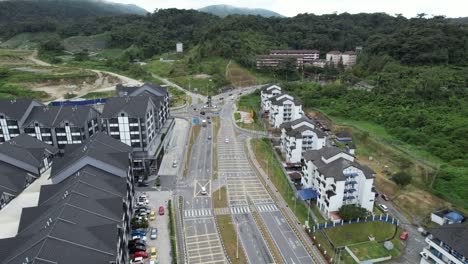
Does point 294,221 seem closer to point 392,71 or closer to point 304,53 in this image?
point 392,71

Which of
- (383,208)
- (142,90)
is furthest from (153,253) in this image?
(142,90)

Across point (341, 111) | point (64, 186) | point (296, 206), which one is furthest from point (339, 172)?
point (341, 111)

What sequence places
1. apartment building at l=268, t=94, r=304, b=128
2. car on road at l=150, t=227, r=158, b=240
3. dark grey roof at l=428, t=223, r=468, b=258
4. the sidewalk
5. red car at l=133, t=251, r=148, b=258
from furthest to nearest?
apartment building at l=268, t=94, r=304, b=128 → car on road at l=150, t=227, r=158, b=240 → the sidewalk → red car at l=133, t=251, r=148, b=258 → dark grey roof at l=428, t=223, r=468, b=258

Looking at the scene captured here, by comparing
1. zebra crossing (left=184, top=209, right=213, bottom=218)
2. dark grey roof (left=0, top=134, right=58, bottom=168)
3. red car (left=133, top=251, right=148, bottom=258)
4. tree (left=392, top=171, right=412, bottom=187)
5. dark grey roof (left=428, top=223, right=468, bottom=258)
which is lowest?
zebra crossing (left=184, top=209, right=213, bottom=218)

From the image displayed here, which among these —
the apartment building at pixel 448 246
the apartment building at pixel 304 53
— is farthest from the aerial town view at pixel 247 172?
the apartment building at pixel 304 53

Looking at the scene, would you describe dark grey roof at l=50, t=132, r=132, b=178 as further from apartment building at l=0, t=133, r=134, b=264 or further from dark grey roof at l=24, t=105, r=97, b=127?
dark grey roof at l=24, t=105, r=97, b=127

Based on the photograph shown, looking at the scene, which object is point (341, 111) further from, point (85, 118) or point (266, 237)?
point (85, 118)

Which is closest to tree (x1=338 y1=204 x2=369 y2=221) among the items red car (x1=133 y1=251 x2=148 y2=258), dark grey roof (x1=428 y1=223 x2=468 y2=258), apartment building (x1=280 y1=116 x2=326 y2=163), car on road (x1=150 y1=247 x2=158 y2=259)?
dark grey roof (x1=428 y1=223 x2=468 y2=258)
